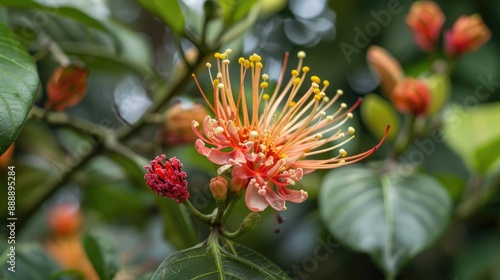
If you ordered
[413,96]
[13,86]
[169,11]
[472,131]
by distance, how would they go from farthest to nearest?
[472,131], [413,96], [169,11], [13,86]

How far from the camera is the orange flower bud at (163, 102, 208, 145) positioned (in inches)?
45.4

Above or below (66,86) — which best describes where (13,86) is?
above

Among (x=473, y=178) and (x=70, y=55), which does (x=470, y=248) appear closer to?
(x=473, y=178)

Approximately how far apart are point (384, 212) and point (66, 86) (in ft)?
1.98

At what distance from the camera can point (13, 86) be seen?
732 millimetres

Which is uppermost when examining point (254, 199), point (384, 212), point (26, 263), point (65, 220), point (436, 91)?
point (254, 199)

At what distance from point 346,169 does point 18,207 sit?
67 cm

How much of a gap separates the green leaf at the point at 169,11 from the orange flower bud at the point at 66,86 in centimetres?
16

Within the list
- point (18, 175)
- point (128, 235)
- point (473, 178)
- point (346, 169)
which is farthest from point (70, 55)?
point (473, 178)

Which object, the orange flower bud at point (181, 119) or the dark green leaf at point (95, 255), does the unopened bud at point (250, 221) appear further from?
the orange flower bud at point (181, 119)

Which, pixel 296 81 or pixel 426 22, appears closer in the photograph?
pixel 296 81

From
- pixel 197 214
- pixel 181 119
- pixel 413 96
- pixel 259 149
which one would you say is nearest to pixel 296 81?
pixel 259 149

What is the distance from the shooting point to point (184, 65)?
1.21 m

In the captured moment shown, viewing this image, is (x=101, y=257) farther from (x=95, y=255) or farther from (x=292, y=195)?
(x=292, y=195)
